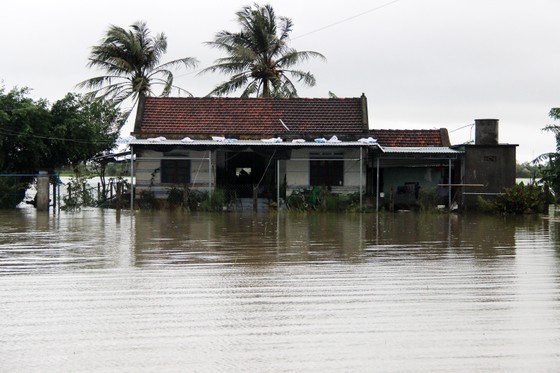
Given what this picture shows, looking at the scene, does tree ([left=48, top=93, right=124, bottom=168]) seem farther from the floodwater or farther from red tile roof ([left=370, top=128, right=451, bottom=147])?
the floodwater

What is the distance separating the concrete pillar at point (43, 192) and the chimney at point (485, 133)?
50.8 feet

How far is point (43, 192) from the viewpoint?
28.1 meters

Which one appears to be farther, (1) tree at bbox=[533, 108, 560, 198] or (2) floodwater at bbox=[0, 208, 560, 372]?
(1) tree at bbox=[533, 108, 560, 198]

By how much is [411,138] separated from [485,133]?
121 inches

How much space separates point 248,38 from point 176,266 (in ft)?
94.2

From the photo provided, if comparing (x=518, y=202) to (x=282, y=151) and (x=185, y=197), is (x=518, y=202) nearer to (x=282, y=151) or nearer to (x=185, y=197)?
(x=282, y=151)

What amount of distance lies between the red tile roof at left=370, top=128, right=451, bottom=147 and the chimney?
1901mm

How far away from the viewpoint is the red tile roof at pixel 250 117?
31.1m

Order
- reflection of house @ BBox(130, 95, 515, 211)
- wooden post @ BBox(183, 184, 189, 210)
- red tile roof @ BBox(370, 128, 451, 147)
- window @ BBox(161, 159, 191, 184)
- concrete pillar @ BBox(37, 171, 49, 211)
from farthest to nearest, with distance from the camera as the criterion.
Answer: red tile roof @ BBox(370, 128, 451, 147)
window @ BBox(161, 159, 191, 184)
reflection of house @ BBox(130, 95, 515, 211)
wooden post @ BBox(183, 184, 189, 210)
concrete pillar @ BBox(37, 171, 49, 211)

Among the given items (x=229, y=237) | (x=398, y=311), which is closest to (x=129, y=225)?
(x=229, y=237)

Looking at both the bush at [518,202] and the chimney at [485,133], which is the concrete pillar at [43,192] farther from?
the chimney at [485,133]

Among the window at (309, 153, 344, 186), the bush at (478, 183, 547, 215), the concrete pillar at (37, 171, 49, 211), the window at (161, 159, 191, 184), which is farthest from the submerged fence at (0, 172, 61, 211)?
the bush at (478, 183, 547, 215)

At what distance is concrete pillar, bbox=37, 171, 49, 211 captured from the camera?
92.1 ft

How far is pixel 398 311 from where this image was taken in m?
8.44
